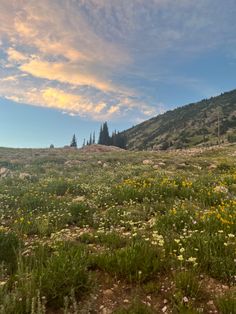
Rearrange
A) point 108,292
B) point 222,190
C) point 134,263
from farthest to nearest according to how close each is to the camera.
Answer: point 222,190, point 134,263, point 108,292

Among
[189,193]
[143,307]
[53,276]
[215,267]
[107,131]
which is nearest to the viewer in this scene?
[143,307]

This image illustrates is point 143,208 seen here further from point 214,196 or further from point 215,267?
point 215,267

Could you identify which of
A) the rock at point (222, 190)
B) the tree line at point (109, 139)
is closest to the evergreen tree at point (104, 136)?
the tree line at point (109, 139)

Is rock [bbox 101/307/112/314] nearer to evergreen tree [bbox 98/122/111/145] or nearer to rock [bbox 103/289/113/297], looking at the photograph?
rock [bbox 103/289/113/297]

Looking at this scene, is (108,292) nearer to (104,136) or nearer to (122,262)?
(122,262)

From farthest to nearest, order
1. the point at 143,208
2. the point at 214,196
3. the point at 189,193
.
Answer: the point at 189,193, the point at 214,196, the point at 143,208

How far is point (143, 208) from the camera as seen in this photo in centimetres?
966

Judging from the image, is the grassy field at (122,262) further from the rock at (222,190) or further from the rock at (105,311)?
the rock at (222,190)

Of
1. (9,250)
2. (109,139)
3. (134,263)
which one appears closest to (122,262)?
(134,263)

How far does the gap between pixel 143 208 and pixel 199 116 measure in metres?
172

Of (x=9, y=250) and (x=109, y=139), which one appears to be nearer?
(x=9, y=250)

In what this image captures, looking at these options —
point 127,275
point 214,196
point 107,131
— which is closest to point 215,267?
point 127,275

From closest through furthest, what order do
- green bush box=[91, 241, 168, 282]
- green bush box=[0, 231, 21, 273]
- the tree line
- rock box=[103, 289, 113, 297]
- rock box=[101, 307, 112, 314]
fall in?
1. rock box=[101, 307, 112, 314]
2. rock box=[103, 289, 113, 297]
3. green bush box=[91, 241, 168, 282]
4. green bush box=[0, 231, 21, 273]
5. the tree line

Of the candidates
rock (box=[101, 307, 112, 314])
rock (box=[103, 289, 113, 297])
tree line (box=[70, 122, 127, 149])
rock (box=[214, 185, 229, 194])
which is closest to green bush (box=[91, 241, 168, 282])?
rock (box=[103, 289, 113, 297])
